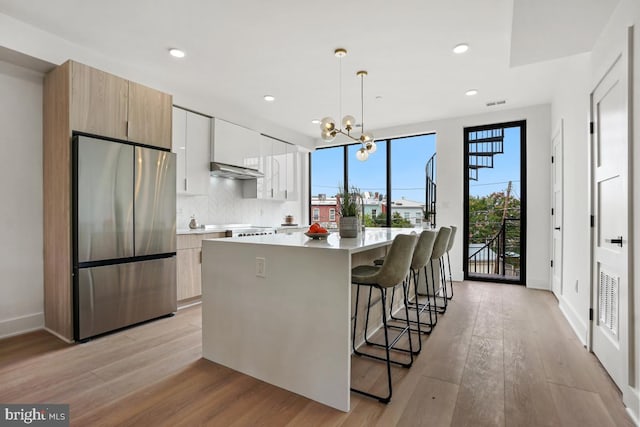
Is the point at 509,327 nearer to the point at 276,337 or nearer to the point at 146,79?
the point at 276,337

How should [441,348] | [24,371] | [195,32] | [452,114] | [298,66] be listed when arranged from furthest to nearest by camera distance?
1. [452,114]
2. [298,66]
3. [195,32]
4. [441,348]
5. [24,371]

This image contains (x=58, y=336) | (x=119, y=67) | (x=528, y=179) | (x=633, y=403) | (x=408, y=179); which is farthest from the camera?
(x=408, y=179)

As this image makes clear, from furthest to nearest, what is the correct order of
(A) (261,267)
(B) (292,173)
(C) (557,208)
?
(B) (292,173), (C) (557,208), (A) (261,267)

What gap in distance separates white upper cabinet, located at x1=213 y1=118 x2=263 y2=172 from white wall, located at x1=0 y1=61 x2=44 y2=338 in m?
1.90

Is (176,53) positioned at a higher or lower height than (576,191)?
higher

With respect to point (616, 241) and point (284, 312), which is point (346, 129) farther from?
point (616, 241)

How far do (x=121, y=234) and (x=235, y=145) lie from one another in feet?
7.42

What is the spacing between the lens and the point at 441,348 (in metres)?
2.58

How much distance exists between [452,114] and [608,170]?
10.9 ft

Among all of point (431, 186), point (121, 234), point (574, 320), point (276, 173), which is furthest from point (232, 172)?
point (574, 320)

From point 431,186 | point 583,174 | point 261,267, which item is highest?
point 431,186

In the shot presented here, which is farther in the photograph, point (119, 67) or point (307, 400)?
point (119, 67)

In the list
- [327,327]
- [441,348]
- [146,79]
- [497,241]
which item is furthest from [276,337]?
[497,241]

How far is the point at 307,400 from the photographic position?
1871 mm
